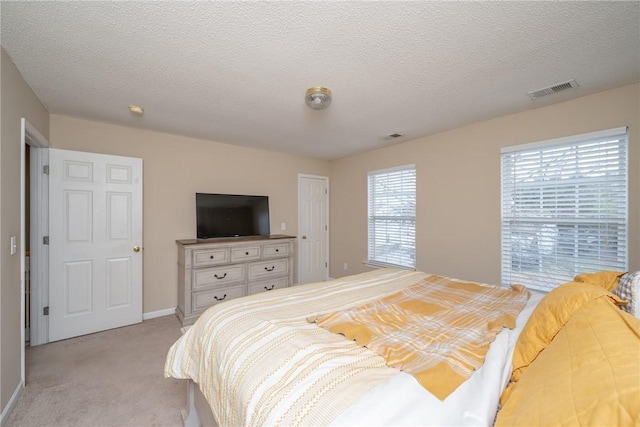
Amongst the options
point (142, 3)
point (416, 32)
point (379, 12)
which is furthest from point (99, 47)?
point (416, 32)

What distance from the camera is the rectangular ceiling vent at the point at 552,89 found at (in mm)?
2135

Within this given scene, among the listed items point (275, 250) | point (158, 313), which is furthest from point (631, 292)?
point (158, 313)

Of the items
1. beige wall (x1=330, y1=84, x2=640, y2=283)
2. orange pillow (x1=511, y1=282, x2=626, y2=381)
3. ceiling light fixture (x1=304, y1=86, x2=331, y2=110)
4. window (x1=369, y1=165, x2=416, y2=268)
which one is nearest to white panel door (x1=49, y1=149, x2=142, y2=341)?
ceiling light fixture (x1=304, y1=86, x2=331, y2=110)

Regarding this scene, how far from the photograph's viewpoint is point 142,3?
1.35m

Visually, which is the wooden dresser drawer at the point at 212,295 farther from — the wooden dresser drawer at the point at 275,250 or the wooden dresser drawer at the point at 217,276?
the wooden dresser drawer at the point at 275,250

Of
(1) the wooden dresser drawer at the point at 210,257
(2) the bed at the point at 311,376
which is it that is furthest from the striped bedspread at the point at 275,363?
(1) the wooden dresser drawer at the point at 210,257

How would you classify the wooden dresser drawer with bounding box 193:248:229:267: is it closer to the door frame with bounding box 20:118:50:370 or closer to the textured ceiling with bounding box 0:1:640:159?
the door frame with bounding box 20:118:50:370

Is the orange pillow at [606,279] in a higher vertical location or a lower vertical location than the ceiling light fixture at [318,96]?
lower

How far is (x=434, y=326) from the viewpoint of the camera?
1.39 m

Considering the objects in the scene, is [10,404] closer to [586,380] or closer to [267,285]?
[267,285]

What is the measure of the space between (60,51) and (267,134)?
2.04m

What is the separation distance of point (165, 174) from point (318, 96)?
2.49 metres

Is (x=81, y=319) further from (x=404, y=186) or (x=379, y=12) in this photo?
(x=404, y=186)

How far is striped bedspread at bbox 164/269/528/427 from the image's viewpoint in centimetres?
85
